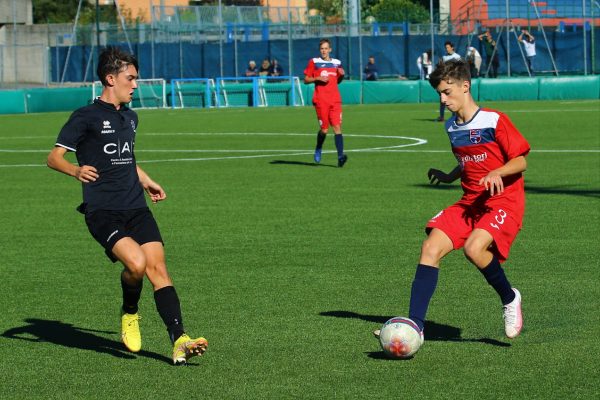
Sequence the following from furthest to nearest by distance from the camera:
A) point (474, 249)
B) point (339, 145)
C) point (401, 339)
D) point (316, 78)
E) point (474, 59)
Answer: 1. point (474, 59)
2. point (316, 78)
3. point (339, 145)
4. point (474, 249)
5. point (401, 339)

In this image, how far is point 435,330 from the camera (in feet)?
28.6

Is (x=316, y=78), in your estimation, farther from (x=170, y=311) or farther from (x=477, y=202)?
(x=170, y=311)

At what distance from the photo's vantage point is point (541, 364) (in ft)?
24.9

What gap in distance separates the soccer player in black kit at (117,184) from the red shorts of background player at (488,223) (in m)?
1.75

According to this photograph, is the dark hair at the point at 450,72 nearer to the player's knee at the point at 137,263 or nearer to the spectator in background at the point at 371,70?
the player's knee at the point at 137,263

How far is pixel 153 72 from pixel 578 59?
18000 mm

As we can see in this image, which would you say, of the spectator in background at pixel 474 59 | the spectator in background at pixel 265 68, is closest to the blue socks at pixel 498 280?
the spectator in background at pixel 474 59

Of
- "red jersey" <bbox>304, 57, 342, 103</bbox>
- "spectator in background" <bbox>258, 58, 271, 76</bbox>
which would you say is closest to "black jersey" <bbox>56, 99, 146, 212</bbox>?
"red jersey" <bbox>304, 57, 342, 103</bbox>

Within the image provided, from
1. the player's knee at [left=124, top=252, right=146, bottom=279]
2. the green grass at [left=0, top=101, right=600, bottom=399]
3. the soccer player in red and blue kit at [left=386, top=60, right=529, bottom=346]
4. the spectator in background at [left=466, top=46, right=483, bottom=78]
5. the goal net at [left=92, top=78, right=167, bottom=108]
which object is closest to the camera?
the green grass at [left=0, top=101, right=600, bottom=399]

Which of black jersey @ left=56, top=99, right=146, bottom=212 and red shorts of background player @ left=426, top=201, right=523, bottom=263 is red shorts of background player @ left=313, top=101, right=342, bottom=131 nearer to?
red shorts of background player @ left=426, top=201, right=523, bottom=263

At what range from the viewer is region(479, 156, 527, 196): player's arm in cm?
773

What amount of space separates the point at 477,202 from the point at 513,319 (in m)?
0.77

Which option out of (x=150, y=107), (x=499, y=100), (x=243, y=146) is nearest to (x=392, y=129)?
(x=243, y=146)

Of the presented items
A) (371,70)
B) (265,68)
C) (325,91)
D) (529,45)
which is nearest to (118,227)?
(325,91)
